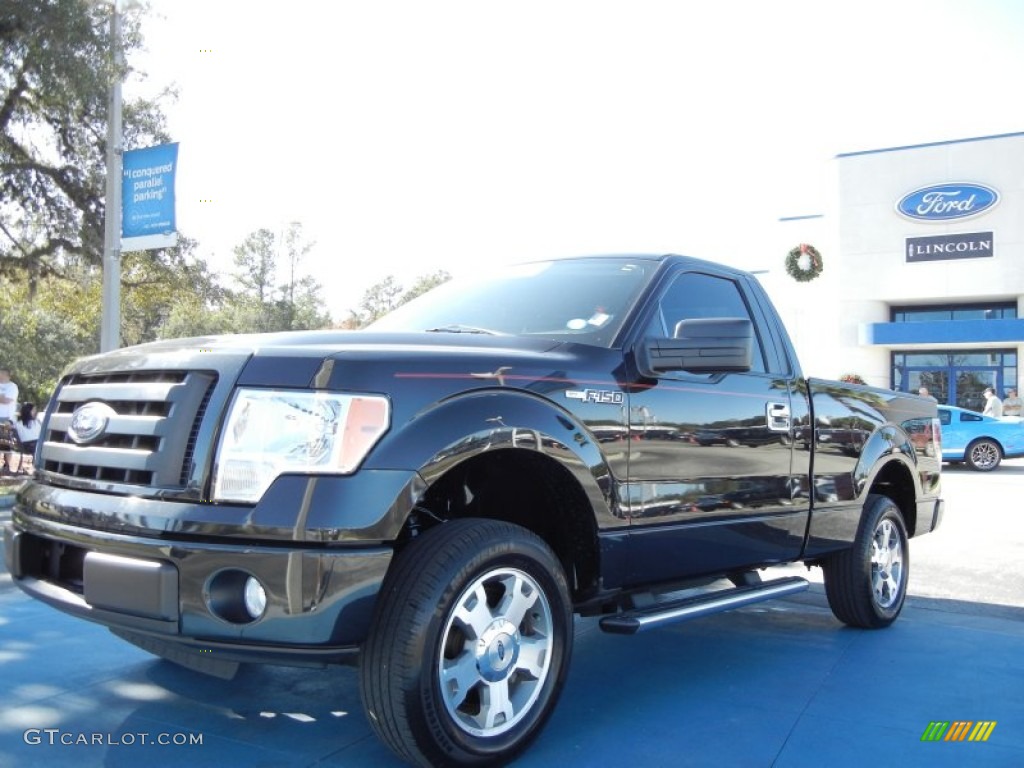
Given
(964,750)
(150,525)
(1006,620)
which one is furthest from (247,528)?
(1006,620)

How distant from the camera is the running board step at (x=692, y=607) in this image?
3592mm

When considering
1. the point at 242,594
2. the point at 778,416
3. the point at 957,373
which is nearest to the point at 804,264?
the point at 957,373

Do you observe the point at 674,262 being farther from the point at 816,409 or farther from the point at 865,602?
the point at 865,602

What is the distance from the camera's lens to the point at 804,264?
3162 cm

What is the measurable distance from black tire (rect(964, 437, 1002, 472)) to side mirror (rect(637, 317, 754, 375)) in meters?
17.0

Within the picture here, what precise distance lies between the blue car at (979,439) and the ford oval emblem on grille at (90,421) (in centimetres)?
1797

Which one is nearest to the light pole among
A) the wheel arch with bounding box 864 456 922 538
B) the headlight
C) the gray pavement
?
the gray pavement

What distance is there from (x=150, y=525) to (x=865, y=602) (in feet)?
12.9

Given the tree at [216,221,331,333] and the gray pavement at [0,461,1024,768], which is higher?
the tree at [216,221,331,333]

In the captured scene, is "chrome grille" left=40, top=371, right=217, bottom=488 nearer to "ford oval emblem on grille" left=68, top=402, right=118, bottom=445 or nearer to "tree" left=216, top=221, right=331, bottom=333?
"ford oval emblem on grille" left=68, top=402, right=118, bottom=445

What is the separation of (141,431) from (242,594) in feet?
2.16

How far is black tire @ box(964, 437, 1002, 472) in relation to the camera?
18.5 metres

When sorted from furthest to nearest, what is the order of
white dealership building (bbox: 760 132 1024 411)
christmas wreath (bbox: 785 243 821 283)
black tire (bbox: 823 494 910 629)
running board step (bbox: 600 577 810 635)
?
white dealership building (bbox: 760 132 1024 411) → christmas wreath (bbox: 785 243 821 283) → black tire (bbox: 823 494 910 629) → running board step (bbox: 600 577 810 635)

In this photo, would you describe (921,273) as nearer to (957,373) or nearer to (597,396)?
(957,373)
